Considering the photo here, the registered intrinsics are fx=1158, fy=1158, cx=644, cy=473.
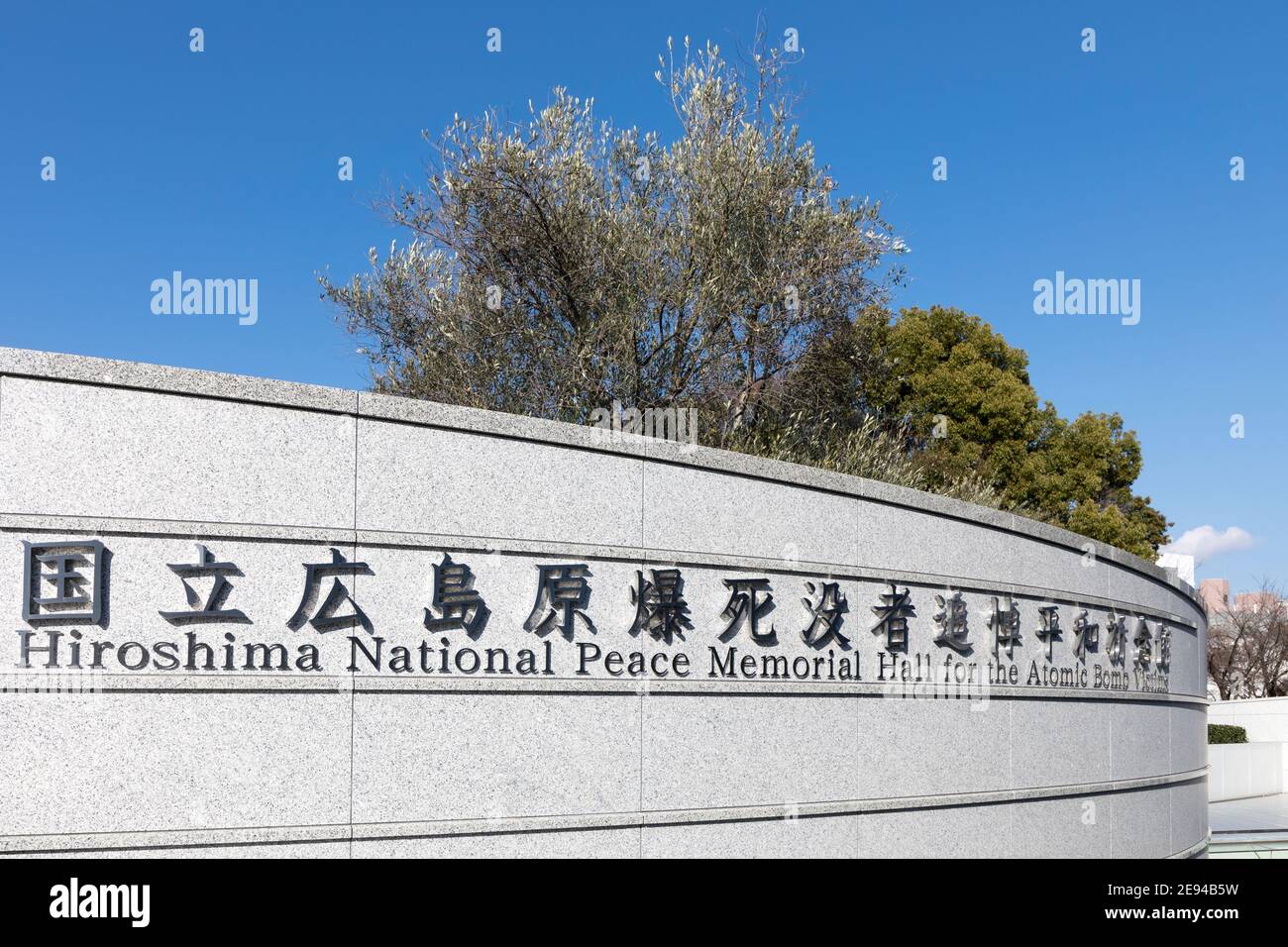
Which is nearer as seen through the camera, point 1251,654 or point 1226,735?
point 1226,735

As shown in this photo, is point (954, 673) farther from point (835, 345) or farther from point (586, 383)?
point (835, 345)

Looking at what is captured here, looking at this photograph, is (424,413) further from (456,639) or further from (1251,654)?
(1251,654)

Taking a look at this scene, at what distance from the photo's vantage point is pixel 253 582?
20.9 feet

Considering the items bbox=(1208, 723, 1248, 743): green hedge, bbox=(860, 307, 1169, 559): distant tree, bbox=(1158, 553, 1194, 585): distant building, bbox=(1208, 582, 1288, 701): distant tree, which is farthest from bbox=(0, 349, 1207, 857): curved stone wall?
bbox=(1208, 582, 1288, 701): distant tree

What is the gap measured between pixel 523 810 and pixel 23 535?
3.16m

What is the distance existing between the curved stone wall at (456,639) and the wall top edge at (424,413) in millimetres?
18

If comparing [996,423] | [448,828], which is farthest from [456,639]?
[996,423]

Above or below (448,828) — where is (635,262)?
above

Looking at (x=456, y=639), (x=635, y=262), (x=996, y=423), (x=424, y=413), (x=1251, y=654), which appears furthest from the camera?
(x=1251, y=654)

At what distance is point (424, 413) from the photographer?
6988 millimetres

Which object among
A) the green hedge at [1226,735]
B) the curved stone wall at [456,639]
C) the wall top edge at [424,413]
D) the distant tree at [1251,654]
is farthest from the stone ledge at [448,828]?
the distant tree at [1251,654]

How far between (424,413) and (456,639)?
53.8 inches
